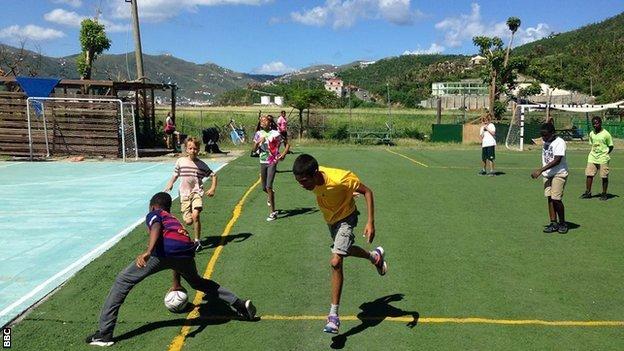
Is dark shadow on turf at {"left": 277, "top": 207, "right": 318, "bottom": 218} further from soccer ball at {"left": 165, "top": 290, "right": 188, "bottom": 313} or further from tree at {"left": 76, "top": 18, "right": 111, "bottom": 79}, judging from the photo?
tree at {"left": 76, "top": 18, "right": 111, "bottom": 79}

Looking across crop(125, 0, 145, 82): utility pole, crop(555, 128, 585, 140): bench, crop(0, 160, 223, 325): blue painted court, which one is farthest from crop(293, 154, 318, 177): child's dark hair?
crop(555, 128, 585, 140): bench

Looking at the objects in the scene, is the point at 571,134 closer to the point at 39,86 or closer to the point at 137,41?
the point at 137,41

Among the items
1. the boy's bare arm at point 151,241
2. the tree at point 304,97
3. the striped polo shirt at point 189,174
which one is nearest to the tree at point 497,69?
the tree at point 304,97

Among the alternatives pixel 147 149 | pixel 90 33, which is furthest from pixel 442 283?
pixel 90 33

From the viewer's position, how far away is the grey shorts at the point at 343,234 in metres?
5.77

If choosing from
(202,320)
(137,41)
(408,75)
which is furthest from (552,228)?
(408,75)

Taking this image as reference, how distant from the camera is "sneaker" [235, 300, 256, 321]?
5996 millimetres

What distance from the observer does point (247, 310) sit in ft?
19.7

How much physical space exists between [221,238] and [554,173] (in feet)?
19.2

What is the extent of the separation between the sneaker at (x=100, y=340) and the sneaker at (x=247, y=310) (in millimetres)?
1287

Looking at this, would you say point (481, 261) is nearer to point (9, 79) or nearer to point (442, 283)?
point (442, 283)

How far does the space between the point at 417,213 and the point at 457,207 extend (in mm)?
1189

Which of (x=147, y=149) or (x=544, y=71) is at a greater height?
(x=544, y=71)

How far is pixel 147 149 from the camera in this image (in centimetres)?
2470
